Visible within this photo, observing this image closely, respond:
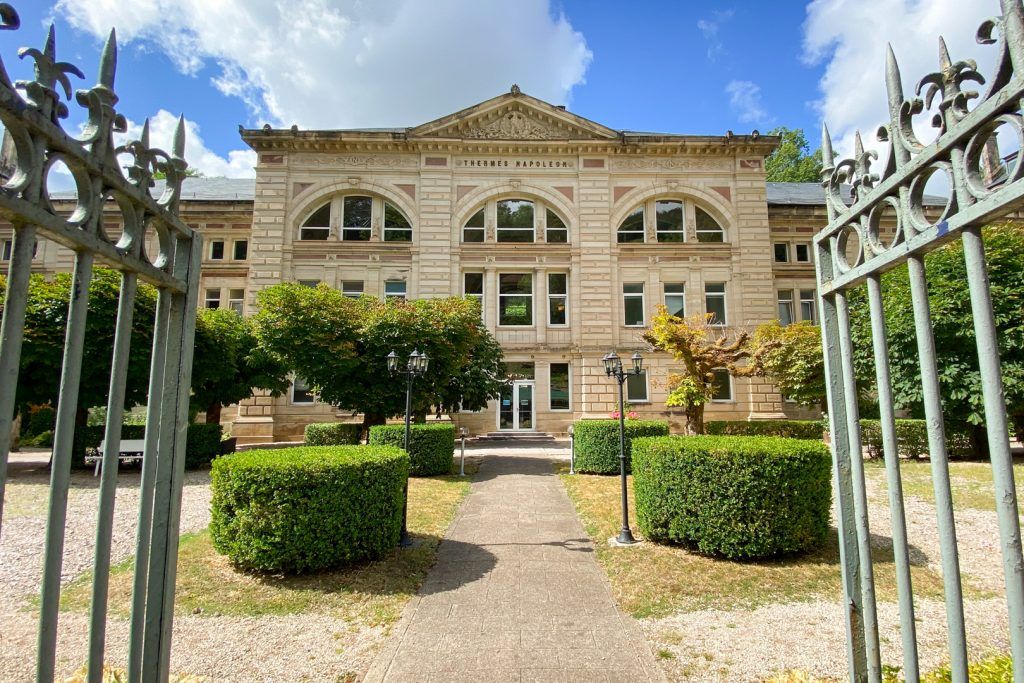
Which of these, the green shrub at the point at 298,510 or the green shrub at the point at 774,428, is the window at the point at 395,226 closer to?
the green shrub at the point at 774,428

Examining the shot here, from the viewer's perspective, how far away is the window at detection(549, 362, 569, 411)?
907 inches

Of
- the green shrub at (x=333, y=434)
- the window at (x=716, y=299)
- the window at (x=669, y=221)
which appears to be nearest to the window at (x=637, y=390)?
the window at (x=716, y=299)

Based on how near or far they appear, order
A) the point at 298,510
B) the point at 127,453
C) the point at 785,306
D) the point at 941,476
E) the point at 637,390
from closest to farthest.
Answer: the point at 941,476, the point at 298,510, the point at 127,453, the point at 637,390, the point at 785,306

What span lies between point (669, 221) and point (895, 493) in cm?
2370

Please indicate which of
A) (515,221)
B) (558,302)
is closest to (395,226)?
(515,221)

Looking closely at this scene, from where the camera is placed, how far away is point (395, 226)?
78.4 ft

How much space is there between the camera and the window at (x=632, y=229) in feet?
78.8

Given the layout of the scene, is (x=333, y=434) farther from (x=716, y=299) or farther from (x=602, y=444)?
(x=716, y=299)

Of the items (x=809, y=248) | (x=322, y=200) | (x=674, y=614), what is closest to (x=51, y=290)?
(x=322, y=200)

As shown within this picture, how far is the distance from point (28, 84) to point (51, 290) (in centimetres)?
1599

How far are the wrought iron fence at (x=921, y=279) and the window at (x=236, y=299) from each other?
27283 mm

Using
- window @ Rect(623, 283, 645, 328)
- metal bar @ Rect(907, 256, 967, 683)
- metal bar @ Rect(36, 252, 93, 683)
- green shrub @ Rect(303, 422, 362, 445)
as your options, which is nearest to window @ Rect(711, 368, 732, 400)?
window @ Rect(623, 283, 645, 328)

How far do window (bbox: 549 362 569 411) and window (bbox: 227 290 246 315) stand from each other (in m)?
15.9

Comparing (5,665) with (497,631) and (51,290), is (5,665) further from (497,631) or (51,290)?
(51,290)
